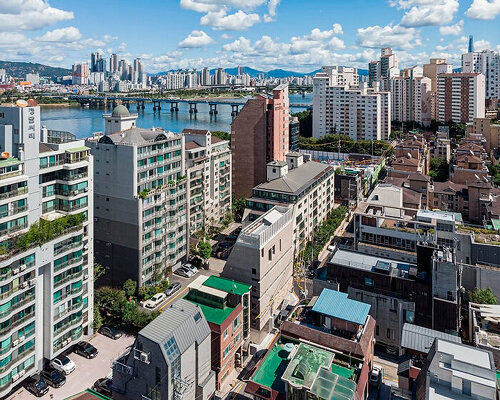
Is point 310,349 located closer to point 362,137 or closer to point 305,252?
point 305,252

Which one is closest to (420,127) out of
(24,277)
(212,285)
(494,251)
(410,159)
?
(410,159)

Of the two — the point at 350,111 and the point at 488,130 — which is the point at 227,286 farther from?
the point at 350,111

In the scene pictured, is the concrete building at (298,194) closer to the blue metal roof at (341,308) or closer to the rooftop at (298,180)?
the rooftop at (298,180)

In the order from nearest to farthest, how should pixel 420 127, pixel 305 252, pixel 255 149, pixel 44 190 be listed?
pixel 44 190
pixel 305 252
pixel 255 149
pixel 420 127

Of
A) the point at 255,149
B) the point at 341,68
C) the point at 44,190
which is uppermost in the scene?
the point at 341,68

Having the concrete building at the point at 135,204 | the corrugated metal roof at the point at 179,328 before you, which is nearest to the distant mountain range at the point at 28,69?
the concrete building at the point at 135,204

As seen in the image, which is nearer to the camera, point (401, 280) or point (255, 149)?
point (401, 280)

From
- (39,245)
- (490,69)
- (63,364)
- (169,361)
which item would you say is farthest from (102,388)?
(490,69)
